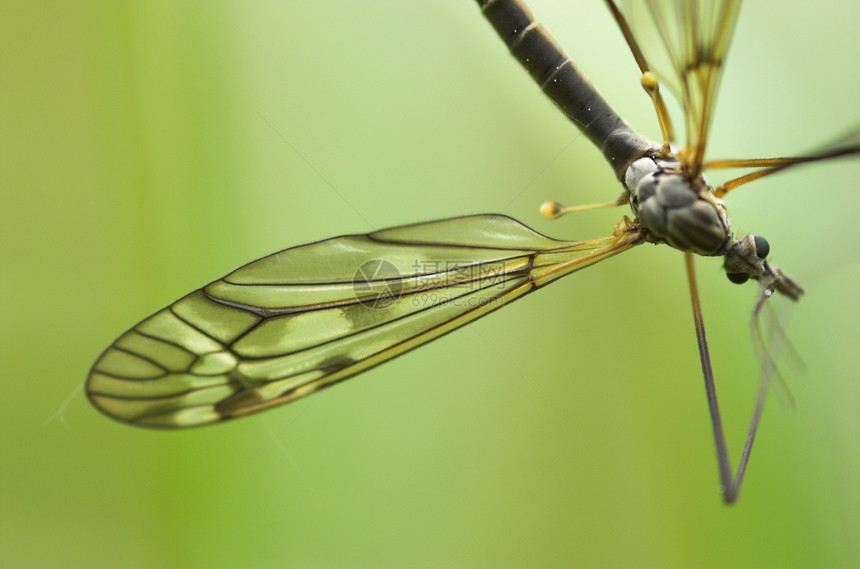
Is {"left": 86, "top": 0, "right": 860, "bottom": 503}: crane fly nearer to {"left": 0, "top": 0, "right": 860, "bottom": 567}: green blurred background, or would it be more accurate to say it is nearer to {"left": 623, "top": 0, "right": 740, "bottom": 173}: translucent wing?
{"left": 623, "top": 0, "right": 740, "bottom": 173}: translucent wing

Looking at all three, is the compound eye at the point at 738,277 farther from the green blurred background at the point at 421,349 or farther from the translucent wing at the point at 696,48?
the green blurred background at the point at 421,349

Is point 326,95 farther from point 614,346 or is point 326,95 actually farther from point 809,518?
point 809,518

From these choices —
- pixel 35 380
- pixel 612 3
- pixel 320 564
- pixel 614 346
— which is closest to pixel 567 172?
pixel 614 346

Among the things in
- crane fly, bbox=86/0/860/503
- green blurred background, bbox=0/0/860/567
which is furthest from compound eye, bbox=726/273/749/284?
green blurred background, bbox=0/0/860/567

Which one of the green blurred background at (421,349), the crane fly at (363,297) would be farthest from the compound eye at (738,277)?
the green blurred background at (421,349)

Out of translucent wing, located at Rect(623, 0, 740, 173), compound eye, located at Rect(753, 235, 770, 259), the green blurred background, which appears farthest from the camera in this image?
the green blurred background

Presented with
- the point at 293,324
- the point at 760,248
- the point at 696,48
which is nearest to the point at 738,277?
the point at 760,248
